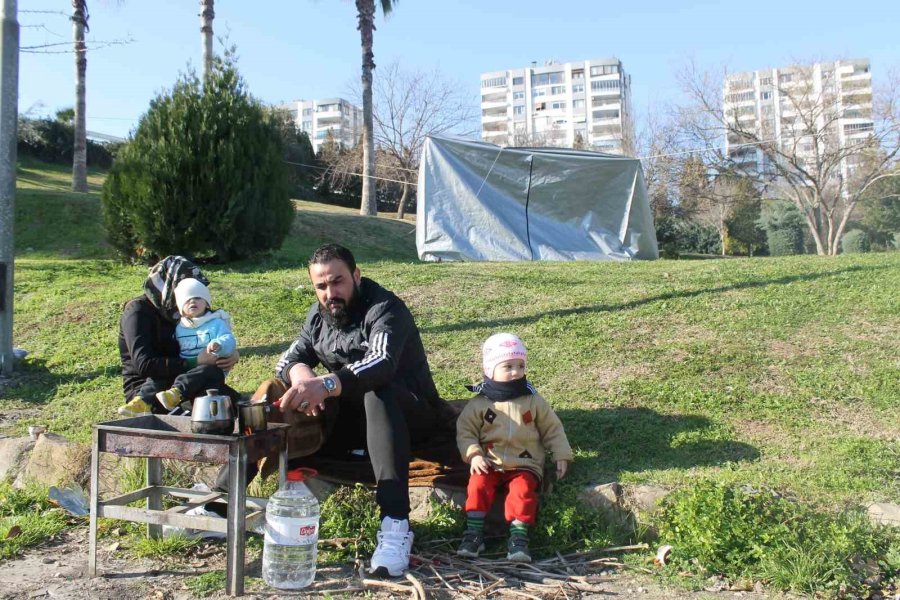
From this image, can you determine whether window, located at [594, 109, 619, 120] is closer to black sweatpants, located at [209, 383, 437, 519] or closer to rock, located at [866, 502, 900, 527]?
black sweatpants, located at [209, 383, 437, 519]

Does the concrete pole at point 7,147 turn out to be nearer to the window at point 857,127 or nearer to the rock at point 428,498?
the rock at point 428,498

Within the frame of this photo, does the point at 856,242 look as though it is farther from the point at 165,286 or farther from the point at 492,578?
the point at 492,578

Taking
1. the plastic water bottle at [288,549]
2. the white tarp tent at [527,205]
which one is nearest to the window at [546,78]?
the white tarp tent at [527,205]

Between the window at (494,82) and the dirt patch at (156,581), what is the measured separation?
439 ft

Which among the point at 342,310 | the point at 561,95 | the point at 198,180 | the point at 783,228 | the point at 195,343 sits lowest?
the point at 195,343

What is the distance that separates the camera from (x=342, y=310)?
3.88 metres

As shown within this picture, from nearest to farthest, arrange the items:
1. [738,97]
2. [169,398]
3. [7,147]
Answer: [169,398] < [7,147] < [738,97]

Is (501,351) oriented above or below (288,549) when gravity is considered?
above

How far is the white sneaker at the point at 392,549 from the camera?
3258mm

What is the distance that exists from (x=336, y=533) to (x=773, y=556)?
2.02 metres

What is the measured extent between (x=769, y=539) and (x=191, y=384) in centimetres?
290

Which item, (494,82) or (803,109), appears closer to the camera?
(803,109)

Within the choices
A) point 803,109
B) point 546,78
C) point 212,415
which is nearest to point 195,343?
point 212,415

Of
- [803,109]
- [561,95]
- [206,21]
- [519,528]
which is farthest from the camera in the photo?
[561,95]
